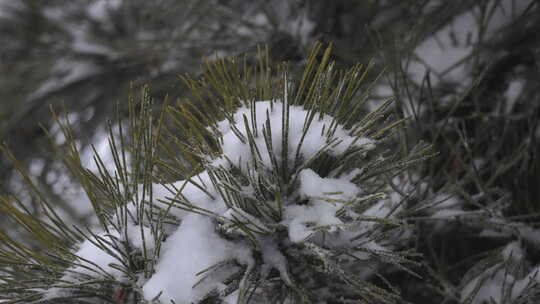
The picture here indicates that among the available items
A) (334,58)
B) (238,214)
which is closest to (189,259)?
(238,214)

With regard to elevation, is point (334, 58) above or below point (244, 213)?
above

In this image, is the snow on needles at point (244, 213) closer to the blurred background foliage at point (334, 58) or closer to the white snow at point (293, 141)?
the white snow at point (293, 141)

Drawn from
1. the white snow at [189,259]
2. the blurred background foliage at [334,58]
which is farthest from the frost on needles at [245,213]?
the blurred background foliage at [334,58]

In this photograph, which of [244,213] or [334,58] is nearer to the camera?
[244,213]

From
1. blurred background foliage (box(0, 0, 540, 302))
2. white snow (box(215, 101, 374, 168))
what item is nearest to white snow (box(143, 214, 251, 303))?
white snow (box(215, 101, 374, 168))

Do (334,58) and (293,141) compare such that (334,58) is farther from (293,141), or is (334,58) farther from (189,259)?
(189,259)

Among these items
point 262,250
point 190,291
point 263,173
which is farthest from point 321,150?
point 190,291
